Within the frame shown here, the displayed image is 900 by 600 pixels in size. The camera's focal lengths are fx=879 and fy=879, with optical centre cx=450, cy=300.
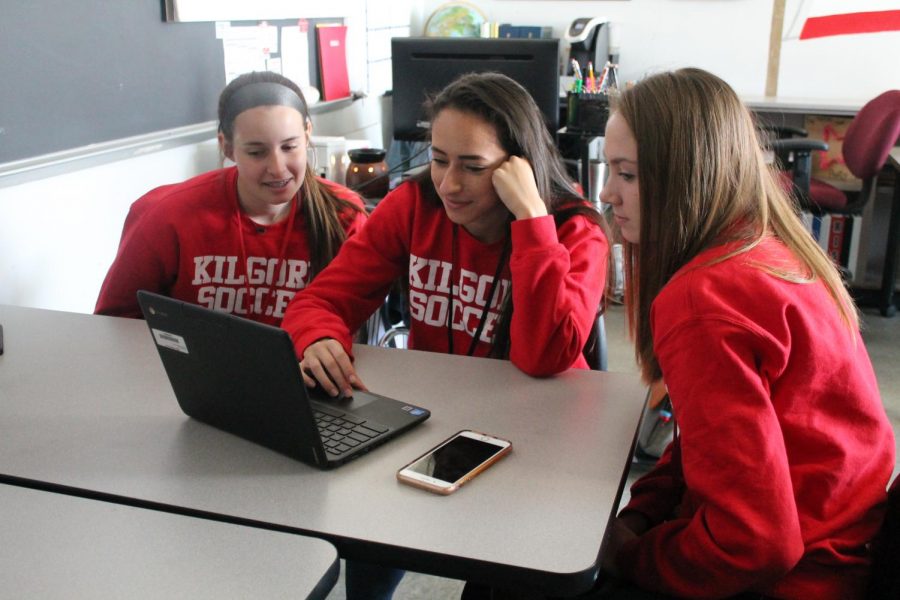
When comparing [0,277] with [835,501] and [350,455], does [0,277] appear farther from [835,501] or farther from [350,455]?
[835,501]

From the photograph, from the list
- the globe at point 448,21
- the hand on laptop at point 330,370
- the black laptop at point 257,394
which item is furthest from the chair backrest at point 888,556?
the globe at point 448,21

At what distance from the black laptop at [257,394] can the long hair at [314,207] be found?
0.65 meters

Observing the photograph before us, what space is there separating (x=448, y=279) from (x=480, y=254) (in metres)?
0.07

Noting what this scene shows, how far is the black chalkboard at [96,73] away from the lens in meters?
1.83

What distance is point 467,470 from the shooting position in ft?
3.18

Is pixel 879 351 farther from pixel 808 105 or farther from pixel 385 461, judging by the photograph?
pixel 385 461

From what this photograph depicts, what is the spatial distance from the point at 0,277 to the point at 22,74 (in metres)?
0.43

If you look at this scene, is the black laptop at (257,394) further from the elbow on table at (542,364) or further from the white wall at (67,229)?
the white wall at (67,229)

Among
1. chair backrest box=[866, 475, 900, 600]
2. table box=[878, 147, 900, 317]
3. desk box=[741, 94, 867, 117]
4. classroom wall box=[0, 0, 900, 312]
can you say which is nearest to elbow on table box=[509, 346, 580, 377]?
chair backrest box=[866, 475, 900, 600]

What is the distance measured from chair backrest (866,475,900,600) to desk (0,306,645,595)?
11.0 inches

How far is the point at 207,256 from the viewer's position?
5.68 ft

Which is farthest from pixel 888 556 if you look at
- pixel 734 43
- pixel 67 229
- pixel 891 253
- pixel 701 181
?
pixel 734 43

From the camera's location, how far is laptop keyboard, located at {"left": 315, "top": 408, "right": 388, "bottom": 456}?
1.03m

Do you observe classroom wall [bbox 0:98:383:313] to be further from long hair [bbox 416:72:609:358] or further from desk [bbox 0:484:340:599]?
desk [bbox 0:484:340:599]
